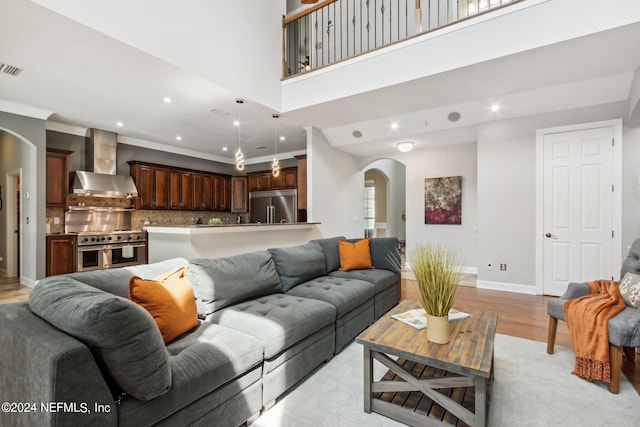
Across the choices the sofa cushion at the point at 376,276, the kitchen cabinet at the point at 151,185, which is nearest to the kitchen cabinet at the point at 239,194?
the kitchen cabinet at the point at 151,185

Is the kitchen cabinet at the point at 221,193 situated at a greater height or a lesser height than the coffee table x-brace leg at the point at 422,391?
greater

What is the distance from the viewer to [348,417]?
1834 millimetres

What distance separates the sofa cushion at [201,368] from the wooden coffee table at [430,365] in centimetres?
68

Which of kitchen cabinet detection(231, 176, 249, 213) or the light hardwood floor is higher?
kitchen cabinet detection(231, 176, 249, 213)

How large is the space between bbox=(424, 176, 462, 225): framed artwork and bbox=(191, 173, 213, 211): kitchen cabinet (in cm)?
526

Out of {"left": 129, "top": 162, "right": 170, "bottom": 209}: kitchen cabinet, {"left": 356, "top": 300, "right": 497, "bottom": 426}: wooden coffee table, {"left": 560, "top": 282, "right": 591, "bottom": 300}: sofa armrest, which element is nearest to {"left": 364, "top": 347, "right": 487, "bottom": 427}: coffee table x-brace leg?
{"left": 356, "top": 300, "right": 497, "bottom": 426}: wooden coffee table

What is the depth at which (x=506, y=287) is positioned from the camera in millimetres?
4781

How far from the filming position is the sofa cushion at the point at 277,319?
195 cm

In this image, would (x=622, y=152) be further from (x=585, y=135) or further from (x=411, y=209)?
(x=411, y=209)

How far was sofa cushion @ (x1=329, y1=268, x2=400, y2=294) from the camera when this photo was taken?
11.2 feet

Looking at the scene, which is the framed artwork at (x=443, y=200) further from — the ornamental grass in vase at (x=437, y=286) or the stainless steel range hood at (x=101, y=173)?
the stainless steel range hood at (x=101, y=173)

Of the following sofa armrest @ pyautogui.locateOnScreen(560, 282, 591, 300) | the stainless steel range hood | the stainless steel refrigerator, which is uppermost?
the stainless steel range hood

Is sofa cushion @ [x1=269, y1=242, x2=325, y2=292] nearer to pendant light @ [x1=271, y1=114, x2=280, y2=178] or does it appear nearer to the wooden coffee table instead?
the wooden coffee table

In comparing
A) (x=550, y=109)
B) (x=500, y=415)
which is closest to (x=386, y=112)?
(x=550, y=109)
